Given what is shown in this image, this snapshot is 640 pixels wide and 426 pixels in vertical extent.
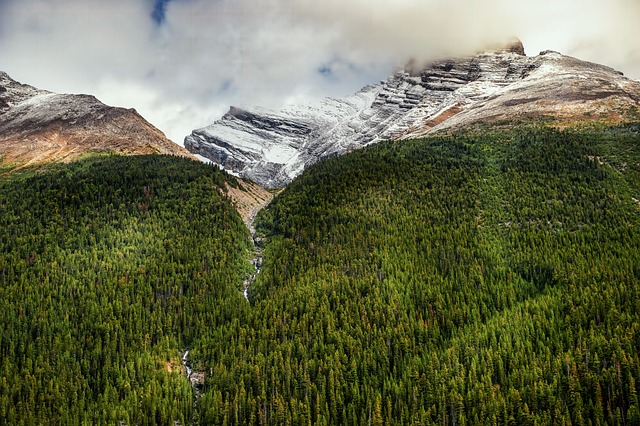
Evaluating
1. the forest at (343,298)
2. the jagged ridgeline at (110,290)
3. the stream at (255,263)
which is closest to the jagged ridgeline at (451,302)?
the forest at (343,298)

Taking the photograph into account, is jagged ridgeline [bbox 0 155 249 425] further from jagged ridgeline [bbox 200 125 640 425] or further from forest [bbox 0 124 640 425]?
jagged ridgeline [bbox 200 125 640 425]

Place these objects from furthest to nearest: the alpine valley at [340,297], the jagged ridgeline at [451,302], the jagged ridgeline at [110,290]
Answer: the jagged ridgeline at [110,290]
the alpine valley at [340,297]
the jagged ridgeline at [451,302]

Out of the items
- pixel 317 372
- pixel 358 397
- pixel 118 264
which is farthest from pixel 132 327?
pixel 358 397

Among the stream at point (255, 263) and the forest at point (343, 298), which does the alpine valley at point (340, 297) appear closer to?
the forest at point (343, 298)

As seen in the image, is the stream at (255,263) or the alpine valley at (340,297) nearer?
the alpine valley at (340,297)

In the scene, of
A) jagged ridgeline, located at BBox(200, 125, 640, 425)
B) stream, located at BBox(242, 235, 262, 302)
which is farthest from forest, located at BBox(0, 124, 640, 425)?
stream, located at BBox(242, 235, 262, 302)

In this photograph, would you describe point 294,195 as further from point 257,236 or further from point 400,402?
point 400,402

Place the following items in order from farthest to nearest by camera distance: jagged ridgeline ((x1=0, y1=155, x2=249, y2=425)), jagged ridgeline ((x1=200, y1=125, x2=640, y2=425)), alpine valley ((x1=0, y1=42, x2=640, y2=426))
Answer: jagged ridgeline ((x1=0, y1=155, x2=249, y2=425)), alpine valley ((x1=0, y1=42, x2=640, y2=426)), jagged ridgeline ((x1=200, y1=125, x2=640, y2=425))
